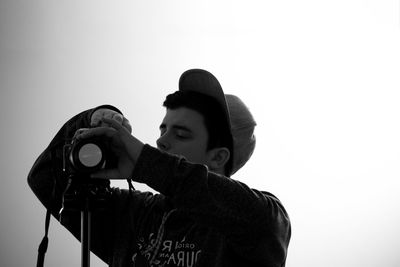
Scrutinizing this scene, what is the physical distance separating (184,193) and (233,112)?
12.6 inches

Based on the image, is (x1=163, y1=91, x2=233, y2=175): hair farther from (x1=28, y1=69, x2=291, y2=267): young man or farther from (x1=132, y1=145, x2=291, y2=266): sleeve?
(x1=132, y1=145, x2=291, y2=266): sleeve

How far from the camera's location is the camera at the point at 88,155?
1.58 feet

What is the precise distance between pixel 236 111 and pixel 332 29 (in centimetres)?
92

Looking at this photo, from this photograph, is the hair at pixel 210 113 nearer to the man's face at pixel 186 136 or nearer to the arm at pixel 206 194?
the man's face at pixel 186 136

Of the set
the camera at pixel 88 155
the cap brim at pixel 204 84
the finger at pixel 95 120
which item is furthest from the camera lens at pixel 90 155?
the cap brim at pixel 204 84

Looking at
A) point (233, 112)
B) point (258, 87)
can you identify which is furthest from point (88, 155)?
point (258, 87)

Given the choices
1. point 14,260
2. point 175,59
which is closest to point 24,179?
point 14,260

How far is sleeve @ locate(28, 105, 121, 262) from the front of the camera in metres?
0.67

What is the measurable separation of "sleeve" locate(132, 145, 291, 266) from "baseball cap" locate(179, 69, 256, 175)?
20 cm

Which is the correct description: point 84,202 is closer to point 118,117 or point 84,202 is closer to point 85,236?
point 85,236

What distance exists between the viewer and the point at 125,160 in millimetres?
495

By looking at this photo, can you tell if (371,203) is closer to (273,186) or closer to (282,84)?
(273,186)

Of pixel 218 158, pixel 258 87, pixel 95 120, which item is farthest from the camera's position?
pixel 258 87

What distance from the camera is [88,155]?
49 centimetres
